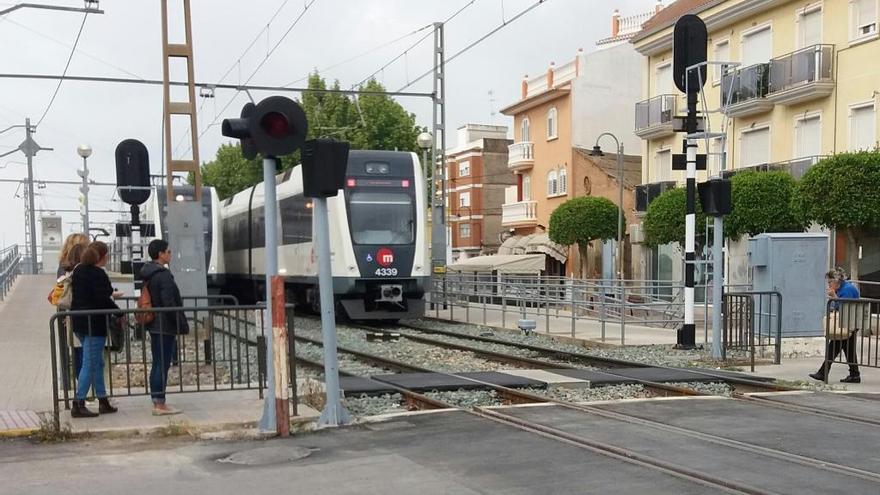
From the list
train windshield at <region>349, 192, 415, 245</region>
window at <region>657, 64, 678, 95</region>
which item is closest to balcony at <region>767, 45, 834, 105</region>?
window at <region>657, 64, 678, 95</region>

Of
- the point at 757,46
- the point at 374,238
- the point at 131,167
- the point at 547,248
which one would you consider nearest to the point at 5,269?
the point at 131,167

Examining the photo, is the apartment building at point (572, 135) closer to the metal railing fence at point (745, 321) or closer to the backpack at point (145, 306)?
the metal railing fence at point (745, 321)

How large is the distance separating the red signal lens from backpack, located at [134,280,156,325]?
2.29 meters

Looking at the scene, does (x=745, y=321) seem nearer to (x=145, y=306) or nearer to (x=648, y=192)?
(x=145, y=306)

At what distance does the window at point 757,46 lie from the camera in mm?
30688

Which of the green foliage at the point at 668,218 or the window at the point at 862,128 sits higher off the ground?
the window at the point at 862,128

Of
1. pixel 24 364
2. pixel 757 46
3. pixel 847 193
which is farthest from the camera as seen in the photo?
pixel 757 46

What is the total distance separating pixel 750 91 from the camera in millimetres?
A: 31078

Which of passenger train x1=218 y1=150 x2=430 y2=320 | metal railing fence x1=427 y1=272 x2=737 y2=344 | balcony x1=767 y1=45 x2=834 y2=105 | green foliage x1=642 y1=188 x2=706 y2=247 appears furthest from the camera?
green foliage x1=642 y1=188 x2=706 y2=247

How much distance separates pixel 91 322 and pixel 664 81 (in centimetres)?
3188

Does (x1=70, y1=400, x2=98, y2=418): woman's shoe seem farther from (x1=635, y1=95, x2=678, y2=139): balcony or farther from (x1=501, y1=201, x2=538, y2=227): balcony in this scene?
(x1=501, y1=201, x2=538, y2=227): balcony

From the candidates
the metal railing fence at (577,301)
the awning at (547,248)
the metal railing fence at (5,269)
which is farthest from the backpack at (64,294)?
the awning at (547,248)

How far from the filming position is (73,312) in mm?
8086

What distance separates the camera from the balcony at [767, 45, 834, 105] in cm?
2766
